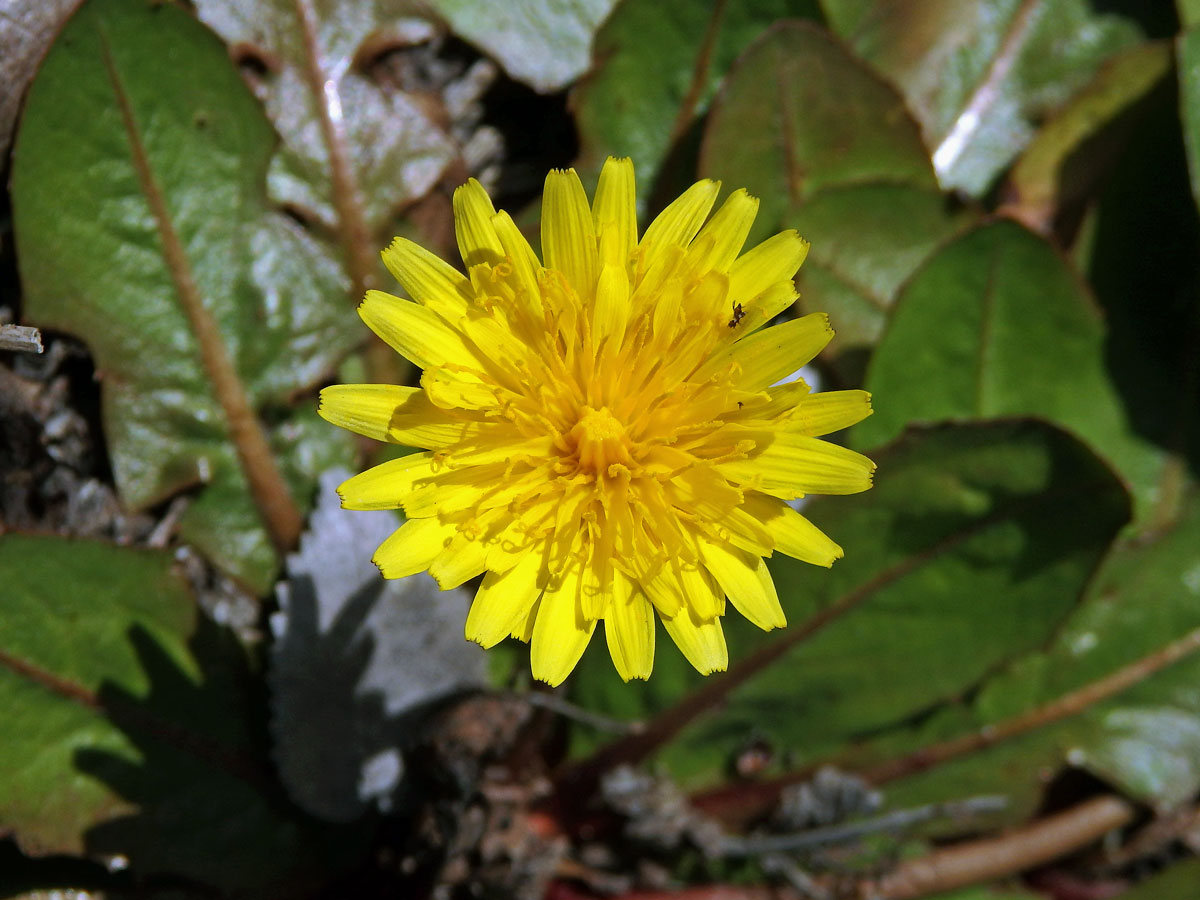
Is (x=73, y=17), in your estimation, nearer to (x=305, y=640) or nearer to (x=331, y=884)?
(x=305, y=640)

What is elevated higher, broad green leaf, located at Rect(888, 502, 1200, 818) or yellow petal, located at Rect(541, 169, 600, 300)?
yellow petal, located at Rect(541, 169, 600, 300)

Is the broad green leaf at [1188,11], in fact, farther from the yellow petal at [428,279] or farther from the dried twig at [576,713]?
the dried twig at [576,713]

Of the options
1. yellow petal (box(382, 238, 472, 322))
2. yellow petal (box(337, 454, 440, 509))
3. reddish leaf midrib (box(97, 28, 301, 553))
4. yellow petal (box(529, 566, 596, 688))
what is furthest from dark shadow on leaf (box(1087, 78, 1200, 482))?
reddish leaf midrib (box(97, 28, 301, 553))

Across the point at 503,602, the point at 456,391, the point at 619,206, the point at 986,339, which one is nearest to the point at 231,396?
the point at 456,391

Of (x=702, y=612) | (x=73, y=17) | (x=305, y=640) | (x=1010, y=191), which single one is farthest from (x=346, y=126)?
(x=1010, y=191)

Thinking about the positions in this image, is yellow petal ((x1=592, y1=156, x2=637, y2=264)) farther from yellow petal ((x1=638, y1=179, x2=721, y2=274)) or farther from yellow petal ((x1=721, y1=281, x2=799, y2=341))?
yellow petal ((x1=721, y1=281, x2=799, y2=341))

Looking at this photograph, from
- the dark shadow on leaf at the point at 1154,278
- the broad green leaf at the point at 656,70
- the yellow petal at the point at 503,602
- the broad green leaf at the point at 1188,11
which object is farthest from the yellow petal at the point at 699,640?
the broad green leaf at the point at 1188,11
